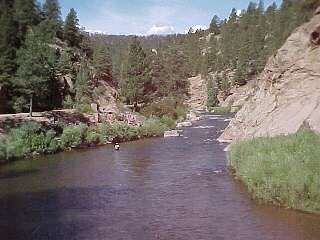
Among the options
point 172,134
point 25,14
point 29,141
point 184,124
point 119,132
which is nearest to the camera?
point 29,141

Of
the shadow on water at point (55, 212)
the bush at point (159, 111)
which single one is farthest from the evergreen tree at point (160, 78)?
the shadow on water at point (55, 212)

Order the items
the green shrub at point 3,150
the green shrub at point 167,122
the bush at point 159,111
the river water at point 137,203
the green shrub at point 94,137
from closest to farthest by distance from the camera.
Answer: the river water at point 137,203
the green shrub at point 3,150
the green shrub at point 94,137
the green shrub at point 167,122
the bush at point 159,111

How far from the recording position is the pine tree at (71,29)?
83.2m

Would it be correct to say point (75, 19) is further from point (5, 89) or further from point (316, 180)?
point (316, 180)

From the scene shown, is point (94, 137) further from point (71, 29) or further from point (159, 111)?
point (71, 29)

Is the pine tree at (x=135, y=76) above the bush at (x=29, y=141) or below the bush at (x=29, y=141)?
above

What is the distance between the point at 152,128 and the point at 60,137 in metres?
14.5

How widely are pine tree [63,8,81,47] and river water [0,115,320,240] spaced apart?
49.2 meters

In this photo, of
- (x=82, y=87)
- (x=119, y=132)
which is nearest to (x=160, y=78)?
(x=82, y=87)

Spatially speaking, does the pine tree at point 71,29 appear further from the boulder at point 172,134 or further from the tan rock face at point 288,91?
the tan rock face at point 288,91

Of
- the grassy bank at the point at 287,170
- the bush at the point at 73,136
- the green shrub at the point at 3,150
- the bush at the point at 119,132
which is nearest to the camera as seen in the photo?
the grassy bank at the point at 287,170

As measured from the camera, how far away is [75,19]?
274 ft

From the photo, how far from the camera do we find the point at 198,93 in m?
132

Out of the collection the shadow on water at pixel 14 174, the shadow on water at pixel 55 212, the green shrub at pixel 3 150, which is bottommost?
the shadow on water at pixel 55 212
